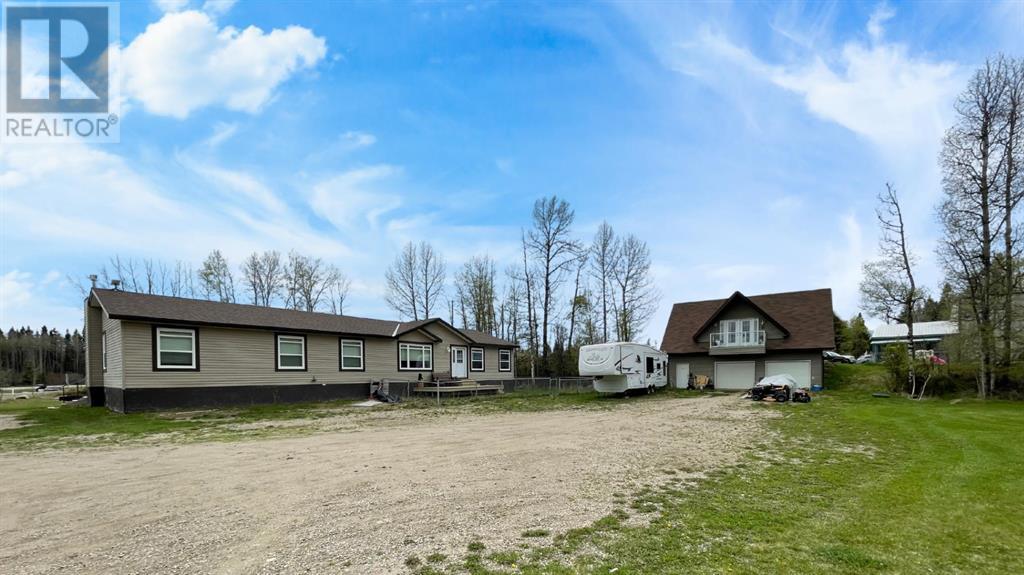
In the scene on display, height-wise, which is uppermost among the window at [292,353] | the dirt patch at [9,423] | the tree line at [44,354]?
the window at [292,353]

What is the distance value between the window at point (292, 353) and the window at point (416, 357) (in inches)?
211

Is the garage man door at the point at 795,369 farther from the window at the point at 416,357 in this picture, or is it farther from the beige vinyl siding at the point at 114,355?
the beige vinyl siding at the point at 114,355

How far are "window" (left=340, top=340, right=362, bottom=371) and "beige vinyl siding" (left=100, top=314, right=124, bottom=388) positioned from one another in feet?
26.9

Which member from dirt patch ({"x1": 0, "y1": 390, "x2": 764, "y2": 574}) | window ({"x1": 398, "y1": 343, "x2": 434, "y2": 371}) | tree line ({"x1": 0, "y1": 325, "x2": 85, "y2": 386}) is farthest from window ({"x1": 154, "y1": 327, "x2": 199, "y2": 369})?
tree line ({"x1": 0, "y1": 325, "x2": 85, "y2": 386})

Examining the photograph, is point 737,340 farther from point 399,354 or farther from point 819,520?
point 819,520

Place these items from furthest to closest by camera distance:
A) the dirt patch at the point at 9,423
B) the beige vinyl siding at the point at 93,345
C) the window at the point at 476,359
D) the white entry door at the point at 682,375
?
the white entry door at the point at 682,375
the window at the point at 476,359
the beige vinyl siding at the point at 93,345
the dirt patch at the point at 9,423

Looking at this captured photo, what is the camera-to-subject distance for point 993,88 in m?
23.2

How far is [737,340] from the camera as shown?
100 feet

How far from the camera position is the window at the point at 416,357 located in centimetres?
2585

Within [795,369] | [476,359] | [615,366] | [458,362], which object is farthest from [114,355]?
[795,369]

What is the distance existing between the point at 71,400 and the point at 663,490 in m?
25.9

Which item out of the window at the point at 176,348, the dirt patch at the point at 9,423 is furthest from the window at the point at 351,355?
the dirt patch at the point at 9,423

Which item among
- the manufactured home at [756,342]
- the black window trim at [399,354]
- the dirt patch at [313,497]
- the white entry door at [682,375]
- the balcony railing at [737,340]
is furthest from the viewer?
the white entry door at [682,375]

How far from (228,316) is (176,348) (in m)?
2.31
